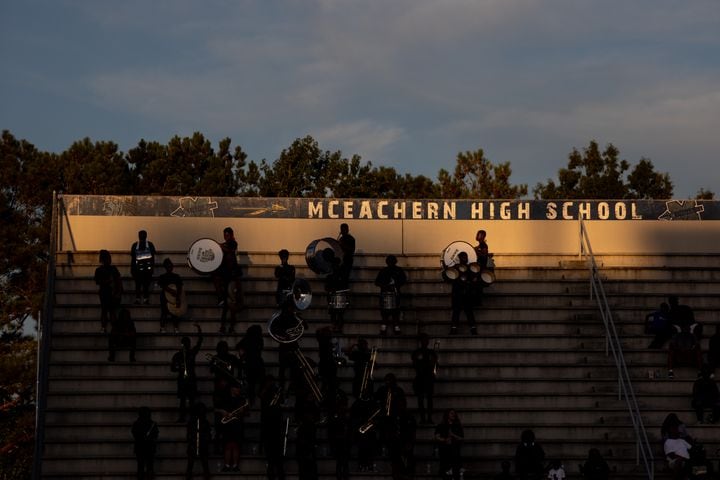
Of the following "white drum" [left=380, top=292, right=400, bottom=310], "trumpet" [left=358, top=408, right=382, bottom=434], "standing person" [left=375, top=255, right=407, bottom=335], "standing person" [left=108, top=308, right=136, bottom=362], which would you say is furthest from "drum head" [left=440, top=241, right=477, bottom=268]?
"standing person" [left=108, top=308, right=136, bottom=362]

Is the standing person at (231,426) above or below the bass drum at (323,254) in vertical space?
below

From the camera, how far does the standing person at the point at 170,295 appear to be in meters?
24.6

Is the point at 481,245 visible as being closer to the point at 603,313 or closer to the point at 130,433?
the point at 603,313

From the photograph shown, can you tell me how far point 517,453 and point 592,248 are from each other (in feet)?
28.4

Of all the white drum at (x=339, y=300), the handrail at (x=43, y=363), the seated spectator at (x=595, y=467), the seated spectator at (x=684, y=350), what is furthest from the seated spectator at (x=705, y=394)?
the handrail at (x=43, y=363)

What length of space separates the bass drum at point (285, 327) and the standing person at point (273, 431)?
5.73ft

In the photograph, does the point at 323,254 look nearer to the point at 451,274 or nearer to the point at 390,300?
the point at 390,300

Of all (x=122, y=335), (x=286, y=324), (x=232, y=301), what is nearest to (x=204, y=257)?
(x=232, y=301)

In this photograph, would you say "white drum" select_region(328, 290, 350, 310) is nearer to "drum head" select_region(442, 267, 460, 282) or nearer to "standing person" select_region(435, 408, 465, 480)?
"drum head" select_region(442, 267, 460, 282)

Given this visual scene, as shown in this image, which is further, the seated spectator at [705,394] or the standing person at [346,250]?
the standing person at [346,250]

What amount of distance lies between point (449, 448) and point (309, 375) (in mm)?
2977

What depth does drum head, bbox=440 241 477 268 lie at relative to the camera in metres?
26.2

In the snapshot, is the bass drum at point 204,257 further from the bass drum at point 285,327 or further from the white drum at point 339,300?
the white drum at point 339,300

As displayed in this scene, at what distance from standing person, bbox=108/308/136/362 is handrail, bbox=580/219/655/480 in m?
9.03
